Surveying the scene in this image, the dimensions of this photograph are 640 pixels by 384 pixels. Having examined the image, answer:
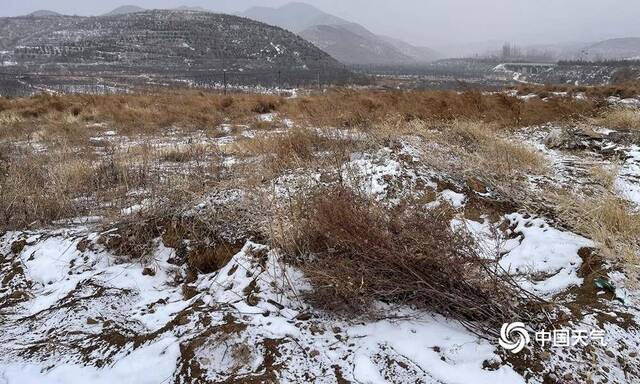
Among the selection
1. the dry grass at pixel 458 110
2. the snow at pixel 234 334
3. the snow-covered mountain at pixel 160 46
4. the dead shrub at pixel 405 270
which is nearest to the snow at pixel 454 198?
the dead shrub at pixel 405 270

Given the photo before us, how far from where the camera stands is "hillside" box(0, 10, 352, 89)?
83.4 metres

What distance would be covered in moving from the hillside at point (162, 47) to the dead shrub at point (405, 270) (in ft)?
233

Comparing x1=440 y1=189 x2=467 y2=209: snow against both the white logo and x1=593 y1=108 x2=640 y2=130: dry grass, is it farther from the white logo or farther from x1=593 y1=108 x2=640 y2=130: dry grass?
x1=593 y1=108 x2=640 y2=130: dry grass

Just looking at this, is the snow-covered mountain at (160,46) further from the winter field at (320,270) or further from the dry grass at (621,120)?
the winter field at (320,270)

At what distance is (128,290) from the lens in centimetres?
344

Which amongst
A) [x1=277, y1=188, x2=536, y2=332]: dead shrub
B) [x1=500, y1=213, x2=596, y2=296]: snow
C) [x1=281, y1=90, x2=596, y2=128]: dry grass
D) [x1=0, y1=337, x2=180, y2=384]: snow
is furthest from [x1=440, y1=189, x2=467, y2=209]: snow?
[x1=281, y1=90, x2=596, y2=128]: dry grass

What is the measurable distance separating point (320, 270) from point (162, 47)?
109 m

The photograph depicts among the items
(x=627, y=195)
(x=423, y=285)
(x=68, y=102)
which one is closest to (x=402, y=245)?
(x=423, y=285)

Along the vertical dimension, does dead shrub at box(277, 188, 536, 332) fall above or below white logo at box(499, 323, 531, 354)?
above

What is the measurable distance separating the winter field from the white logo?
0.09 feet

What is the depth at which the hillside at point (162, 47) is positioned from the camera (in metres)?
83.4

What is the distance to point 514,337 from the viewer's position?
2.46m

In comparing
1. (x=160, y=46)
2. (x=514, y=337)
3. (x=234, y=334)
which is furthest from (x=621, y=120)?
(x=160, y=46)

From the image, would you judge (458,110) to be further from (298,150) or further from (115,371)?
(115,371)
